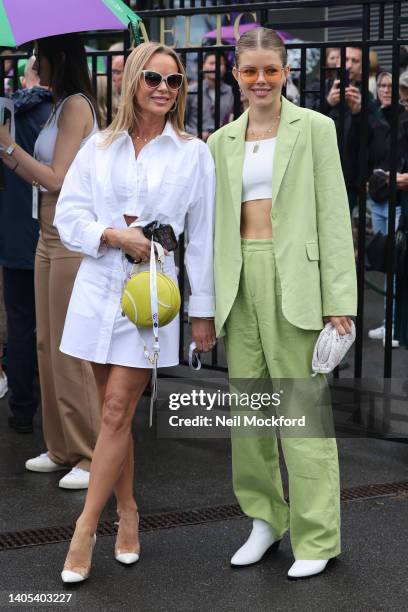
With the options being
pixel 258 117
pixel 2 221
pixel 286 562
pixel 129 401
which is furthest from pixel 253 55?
pixel 2 221

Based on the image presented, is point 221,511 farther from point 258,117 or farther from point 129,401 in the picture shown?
point 258,117

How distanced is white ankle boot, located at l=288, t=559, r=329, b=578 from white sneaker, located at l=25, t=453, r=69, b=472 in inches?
71.8

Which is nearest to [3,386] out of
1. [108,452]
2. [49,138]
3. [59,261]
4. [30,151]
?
[30,151]

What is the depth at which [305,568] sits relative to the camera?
4277 millimetres

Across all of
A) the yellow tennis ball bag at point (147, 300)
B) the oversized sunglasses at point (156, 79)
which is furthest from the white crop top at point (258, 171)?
the yellow tennis ball bag at point (147, 300)

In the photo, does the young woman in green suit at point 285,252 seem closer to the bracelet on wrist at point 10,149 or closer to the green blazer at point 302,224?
the green blazer at point 302,224

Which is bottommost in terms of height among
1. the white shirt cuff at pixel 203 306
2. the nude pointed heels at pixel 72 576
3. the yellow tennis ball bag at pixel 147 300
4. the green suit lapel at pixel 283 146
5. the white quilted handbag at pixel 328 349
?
the nude pointed heels at pixel 72 576

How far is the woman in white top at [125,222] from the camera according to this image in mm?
4180

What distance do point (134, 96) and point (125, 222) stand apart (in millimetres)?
484

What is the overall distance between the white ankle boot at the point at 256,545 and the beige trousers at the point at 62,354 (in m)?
1.32

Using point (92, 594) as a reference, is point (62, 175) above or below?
above

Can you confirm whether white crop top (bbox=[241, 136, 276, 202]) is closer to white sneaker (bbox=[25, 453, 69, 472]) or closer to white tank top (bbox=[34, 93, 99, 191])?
white tank top (bbox=[34, 93, 99, 191])

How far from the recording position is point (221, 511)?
16.8 ft

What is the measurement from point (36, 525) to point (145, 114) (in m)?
1.92
